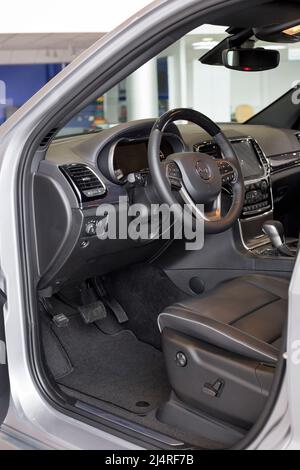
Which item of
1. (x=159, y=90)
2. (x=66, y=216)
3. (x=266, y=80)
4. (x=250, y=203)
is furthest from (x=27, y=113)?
(x=159, y=90)

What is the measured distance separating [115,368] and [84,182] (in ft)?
2.88

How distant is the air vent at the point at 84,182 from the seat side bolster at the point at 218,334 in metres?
0.46

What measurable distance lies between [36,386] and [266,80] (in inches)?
277

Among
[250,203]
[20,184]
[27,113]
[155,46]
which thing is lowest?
[250,203]

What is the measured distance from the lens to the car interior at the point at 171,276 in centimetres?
178

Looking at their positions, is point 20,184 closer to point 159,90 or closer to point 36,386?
point 36,386

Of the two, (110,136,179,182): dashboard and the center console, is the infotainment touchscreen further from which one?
(110,136,179,182): dashboard

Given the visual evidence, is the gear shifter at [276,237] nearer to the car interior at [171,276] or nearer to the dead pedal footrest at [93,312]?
the car interior at [171,276]

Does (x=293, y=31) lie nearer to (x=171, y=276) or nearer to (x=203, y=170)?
(x=203, y=170)

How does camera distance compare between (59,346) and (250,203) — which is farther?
(250,203)

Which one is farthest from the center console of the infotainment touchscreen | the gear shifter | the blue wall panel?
the blue wall panel

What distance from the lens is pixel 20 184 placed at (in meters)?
1.78

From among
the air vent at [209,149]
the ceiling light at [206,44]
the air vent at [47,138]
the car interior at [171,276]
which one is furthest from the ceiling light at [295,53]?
the air vent at [47,138]

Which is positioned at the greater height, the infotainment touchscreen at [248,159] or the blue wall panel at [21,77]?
the blue wall panel at [21,77]
